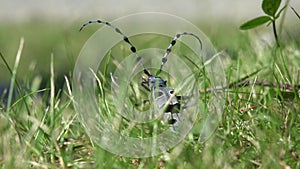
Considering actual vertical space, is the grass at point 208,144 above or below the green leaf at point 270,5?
below

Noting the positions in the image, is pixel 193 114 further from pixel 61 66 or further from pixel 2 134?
pixel 61 66

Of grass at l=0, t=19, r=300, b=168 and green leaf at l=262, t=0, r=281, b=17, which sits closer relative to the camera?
grass at l=0, t=19, r=300, b=168

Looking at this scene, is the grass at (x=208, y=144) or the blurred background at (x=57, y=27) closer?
the grass at (x=208, y=144)

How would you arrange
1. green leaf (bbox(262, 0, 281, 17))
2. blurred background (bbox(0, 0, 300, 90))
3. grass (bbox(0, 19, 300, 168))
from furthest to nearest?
blurred background (bbox(0, 0, 300, 90)), green leaf (bbox(262, 0, 281, 17)), grass (bbox(0, 19, 300, 168))

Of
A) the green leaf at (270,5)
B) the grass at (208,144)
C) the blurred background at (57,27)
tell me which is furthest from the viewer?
the blurred background at (57,27)

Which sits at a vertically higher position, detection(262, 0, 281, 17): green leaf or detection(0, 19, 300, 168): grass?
detection(262, 0, 281, 17): green leaf

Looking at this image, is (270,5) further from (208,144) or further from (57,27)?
(57,27)

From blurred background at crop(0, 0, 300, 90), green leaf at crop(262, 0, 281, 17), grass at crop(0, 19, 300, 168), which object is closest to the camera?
grass at crop(0, 19, 300, 168)

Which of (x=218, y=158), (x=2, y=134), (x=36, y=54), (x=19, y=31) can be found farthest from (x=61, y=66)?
(x=218, y=158)

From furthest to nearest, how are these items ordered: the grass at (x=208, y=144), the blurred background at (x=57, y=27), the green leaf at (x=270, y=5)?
the blurred background at (x=57, y=27)
the green leaf at (x=270, y=5)
the grass at (x=208, y=144)

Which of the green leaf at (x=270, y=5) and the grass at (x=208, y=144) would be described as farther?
the green leaf at (x=270, y=5)

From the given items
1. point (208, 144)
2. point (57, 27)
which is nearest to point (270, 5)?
point (208, 144)
